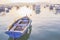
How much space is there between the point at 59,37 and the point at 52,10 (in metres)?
0.35

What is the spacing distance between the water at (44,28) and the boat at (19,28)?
54 mm

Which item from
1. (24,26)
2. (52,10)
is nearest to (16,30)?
(24,26)

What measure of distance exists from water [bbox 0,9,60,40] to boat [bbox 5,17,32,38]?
0.05 metres

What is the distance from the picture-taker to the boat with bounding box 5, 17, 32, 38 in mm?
1396

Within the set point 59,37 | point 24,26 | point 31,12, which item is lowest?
point 59,37

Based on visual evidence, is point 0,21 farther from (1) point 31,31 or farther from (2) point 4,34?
(1) point 31,31

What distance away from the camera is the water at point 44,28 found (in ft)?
4.63

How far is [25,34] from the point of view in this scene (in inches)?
55.9

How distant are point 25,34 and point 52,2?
54cm

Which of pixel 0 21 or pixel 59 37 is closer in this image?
pixel 59 37

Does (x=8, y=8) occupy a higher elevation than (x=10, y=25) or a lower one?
higher

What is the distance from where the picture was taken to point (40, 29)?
1.44 metres

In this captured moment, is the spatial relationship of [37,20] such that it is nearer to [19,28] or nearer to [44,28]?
[44,28]

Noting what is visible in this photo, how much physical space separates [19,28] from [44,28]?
1.02ft
